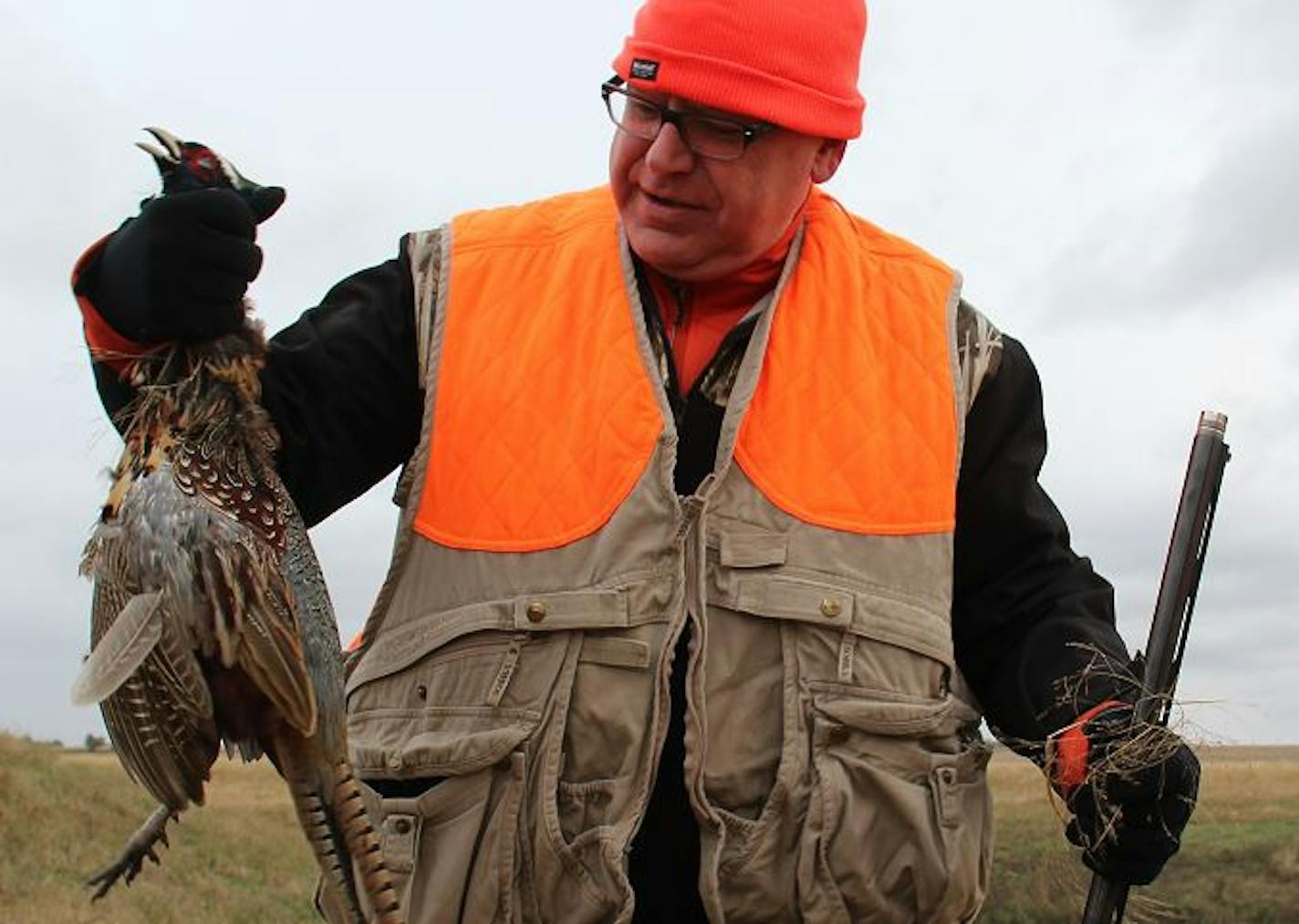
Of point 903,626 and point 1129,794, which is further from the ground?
point 903,626

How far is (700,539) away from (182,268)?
1.47 meters

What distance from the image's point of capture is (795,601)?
15.8 ft

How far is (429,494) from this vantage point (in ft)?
16.2

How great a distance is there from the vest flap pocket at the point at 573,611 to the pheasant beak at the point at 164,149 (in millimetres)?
1356

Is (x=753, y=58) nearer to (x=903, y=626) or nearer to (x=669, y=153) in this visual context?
(x=669, y=153)

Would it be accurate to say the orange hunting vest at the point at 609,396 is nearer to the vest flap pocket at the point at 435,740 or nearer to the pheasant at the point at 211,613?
the vest flap pocket at the point at 435,740

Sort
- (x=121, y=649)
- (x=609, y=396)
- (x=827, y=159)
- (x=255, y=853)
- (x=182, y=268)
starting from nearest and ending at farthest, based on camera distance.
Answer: (x=121, y=649), (x=182, y=268), (x=609, y=396), (x=827, y=159), (x=255, y=853)

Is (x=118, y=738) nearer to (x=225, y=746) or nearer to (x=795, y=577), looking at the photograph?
(x=225, y=746)

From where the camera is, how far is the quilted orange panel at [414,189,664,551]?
15.9ft

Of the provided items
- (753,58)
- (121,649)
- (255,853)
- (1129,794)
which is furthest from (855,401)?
(255,853)

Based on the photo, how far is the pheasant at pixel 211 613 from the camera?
156 inches

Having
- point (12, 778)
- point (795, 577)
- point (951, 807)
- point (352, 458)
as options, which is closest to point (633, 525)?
point (795, 577)

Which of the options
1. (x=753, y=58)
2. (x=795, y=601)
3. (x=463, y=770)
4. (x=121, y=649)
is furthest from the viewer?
(x=753, y=58)

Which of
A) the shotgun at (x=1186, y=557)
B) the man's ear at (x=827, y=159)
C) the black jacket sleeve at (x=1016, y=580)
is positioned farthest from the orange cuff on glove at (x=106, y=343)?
the shotgun at (x=1186, y=557)
